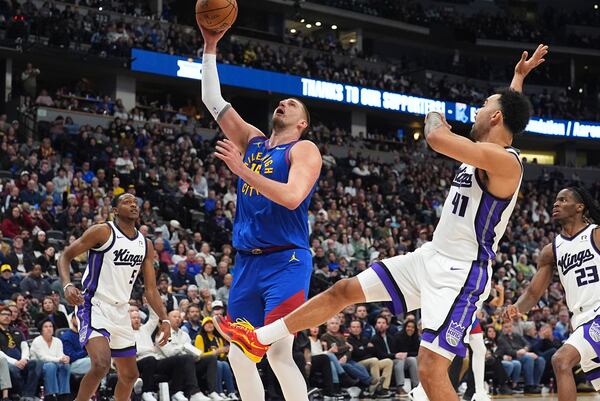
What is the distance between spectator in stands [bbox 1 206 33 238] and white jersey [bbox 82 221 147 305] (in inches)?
311

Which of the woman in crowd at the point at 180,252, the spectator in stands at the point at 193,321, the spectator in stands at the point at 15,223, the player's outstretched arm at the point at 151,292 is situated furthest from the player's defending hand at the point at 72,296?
the woman in crowd at the point at 180,252

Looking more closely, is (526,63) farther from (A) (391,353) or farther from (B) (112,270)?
(A) (391,353)

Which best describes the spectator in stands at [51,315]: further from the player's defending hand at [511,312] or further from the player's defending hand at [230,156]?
the player's defending hand at [230,156]

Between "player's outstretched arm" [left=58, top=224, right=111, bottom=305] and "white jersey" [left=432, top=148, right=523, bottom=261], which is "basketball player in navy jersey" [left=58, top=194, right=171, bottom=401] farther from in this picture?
"white jersey" [left=432, top=148, right=523, bottom=261]

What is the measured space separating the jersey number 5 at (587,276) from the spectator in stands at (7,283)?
30.4 feet

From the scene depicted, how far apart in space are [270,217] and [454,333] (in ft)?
4.59

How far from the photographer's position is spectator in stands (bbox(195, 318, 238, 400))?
1234 cm

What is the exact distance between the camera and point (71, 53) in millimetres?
24031

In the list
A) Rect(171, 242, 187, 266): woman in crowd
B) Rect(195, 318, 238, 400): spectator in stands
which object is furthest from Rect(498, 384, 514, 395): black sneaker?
Rect(171, 242, 187, 266): woman in crowd

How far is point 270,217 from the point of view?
5.37m

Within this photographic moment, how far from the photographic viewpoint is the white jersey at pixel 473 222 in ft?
16.5

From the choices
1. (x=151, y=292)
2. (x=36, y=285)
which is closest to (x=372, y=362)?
(x=36, y=285)

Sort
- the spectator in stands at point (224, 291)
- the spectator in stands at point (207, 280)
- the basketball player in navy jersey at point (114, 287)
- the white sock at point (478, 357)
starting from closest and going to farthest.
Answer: the basketball player in navy jersey at point (114, 287), the white sock at point (478, 357), the spectator in stands at point (224, 291), the spectator in stands at point (207, 280)

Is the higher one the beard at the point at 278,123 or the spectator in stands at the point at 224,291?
the beard at the point at 278,123
